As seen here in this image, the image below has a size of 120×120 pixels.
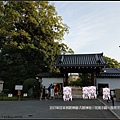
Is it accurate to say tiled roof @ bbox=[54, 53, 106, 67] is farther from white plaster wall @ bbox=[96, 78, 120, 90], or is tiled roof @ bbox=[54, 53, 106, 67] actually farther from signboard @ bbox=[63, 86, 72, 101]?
signboard @ bbox=[63, 86, 72, 101]

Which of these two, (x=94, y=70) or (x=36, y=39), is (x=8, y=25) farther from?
(x=94, y=70)

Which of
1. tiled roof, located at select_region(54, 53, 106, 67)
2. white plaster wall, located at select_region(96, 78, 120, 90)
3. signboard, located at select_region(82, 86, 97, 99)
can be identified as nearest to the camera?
signboard, located at select_region(82, 86, 97, 99)

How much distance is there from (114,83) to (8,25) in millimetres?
13491

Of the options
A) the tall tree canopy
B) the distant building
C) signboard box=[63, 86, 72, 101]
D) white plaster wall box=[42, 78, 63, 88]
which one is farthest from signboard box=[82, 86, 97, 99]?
the tall tree canopy

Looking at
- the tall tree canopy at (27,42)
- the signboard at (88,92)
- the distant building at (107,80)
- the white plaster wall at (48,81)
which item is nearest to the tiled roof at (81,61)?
the distant building at (107,80)

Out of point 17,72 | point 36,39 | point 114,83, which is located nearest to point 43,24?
point 36,39

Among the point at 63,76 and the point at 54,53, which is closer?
the point at 63,76

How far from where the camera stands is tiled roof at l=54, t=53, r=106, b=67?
44.7ft

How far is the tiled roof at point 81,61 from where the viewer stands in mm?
13609

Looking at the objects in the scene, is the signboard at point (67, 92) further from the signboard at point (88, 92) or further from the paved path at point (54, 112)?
the paved path at point (54, 112)

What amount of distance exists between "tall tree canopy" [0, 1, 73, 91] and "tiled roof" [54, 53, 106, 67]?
3205mm

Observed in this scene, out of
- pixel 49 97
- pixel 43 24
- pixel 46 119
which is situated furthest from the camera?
pixel 43 24

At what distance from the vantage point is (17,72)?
17578mm

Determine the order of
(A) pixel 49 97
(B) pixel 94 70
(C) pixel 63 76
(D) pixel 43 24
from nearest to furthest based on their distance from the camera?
(A) pixel 49 97
(B) pixel 94 70
(C) pixel 63 76
(D) pixel 43 24
